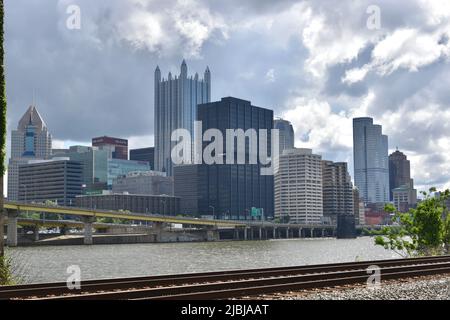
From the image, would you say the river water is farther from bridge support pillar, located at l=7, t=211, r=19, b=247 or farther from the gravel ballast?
bridge support pillar, located at l=7, t=211, r=19, b=247

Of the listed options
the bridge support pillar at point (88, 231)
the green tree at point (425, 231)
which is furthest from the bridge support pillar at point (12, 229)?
the green tree at point (425, 231)

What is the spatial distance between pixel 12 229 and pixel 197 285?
14635 centimetres

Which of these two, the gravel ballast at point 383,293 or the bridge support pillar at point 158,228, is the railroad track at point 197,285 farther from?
A: the bridge support pillar at point 158,228

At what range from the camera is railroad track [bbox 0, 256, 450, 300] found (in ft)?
67.4

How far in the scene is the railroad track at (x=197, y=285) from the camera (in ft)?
67.4

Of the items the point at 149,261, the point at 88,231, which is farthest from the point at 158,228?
the point at 149,261

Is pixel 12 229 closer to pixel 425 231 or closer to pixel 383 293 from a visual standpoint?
pixel 425 231

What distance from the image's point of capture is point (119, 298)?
20016 millimetres

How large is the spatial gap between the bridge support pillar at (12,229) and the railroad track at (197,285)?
5443 inches

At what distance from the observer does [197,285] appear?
22.7 metres
